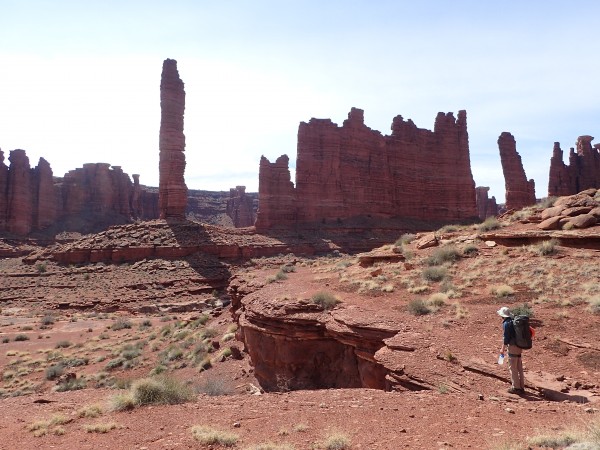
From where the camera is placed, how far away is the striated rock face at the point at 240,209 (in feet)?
340

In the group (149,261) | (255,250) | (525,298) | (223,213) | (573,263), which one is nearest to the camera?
(525,298)

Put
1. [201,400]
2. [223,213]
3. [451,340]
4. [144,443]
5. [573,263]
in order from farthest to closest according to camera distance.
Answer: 1. [223,213]
2. [573,263]
3. [451,340]
4. [201,400]
5. [144,443]

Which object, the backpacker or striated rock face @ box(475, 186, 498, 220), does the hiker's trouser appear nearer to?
the backpacker

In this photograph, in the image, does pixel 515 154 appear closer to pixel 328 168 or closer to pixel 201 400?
pixel 328 168

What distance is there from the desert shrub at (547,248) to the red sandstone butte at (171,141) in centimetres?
4079

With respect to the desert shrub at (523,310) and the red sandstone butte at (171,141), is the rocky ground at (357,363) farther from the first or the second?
the red sandstone butte at (171,141)

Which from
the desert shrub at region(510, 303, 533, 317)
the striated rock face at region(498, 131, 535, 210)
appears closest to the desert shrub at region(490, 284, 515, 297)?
the desert shrub at region(510, 303, 533, 317)

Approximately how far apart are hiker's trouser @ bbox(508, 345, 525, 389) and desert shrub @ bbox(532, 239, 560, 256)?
30.1 feet

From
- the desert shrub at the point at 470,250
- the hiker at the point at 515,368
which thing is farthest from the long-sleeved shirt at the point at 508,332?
the desert shrub at the point at 470,250

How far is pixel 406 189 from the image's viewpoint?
64.1 meters

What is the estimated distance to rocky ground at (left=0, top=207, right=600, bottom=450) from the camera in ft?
22.8

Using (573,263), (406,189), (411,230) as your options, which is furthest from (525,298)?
(406,189)

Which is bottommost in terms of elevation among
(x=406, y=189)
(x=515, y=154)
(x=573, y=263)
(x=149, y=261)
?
(x=149, y=261)

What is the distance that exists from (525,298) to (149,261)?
38696 millimetres
